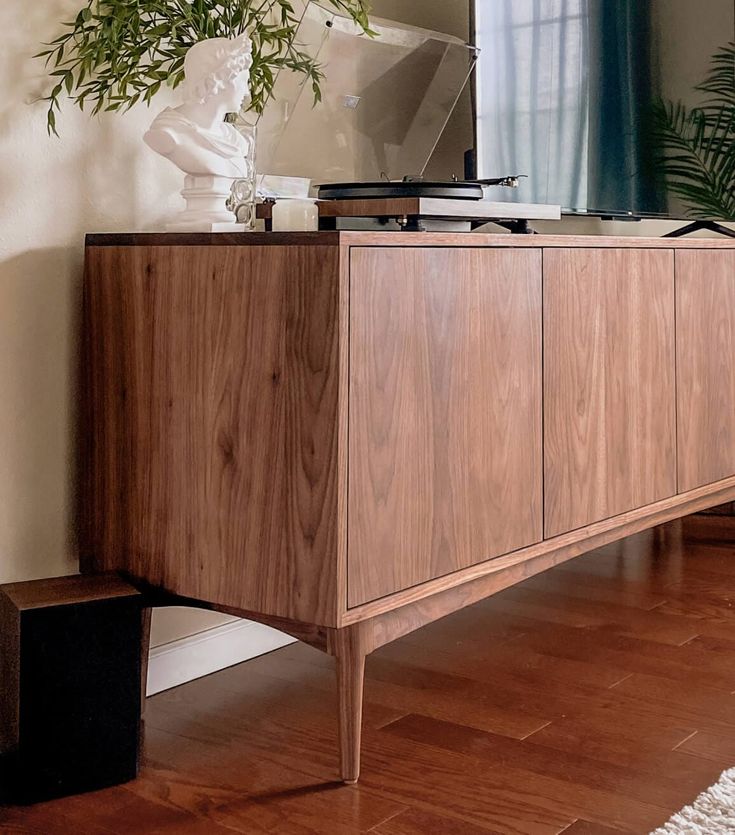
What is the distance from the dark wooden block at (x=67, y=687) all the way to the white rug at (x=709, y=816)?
2.46 feet

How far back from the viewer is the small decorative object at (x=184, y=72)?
5.78 feet

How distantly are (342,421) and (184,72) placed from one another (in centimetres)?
67

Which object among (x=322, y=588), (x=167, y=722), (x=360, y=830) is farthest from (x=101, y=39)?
(x=360, y=830)

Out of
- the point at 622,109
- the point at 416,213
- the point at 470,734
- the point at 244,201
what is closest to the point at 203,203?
the point at 244,201

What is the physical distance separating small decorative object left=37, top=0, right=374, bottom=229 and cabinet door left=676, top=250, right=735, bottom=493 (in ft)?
3.19

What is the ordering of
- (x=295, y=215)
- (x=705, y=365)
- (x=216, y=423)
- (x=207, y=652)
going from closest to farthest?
(x=216, y=423) < (x=295, y=215) < (x=207, y=652) < (x=705, y=365)

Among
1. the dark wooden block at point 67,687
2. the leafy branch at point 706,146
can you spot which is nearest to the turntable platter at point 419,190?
the dark wooden block at point 67,687

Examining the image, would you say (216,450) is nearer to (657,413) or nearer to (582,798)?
(582,798)

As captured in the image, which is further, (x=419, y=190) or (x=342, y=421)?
(x=419, y=190)

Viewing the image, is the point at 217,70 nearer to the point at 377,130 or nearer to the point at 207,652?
the point at 377,130

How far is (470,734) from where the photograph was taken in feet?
6.01

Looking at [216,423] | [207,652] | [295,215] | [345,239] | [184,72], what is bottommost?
[207,652]

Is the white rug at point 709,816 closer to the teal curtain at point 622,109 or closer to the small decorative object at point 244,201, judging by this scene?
the small decorative object at point 244,201

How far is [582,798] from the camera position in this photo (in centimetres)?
160
